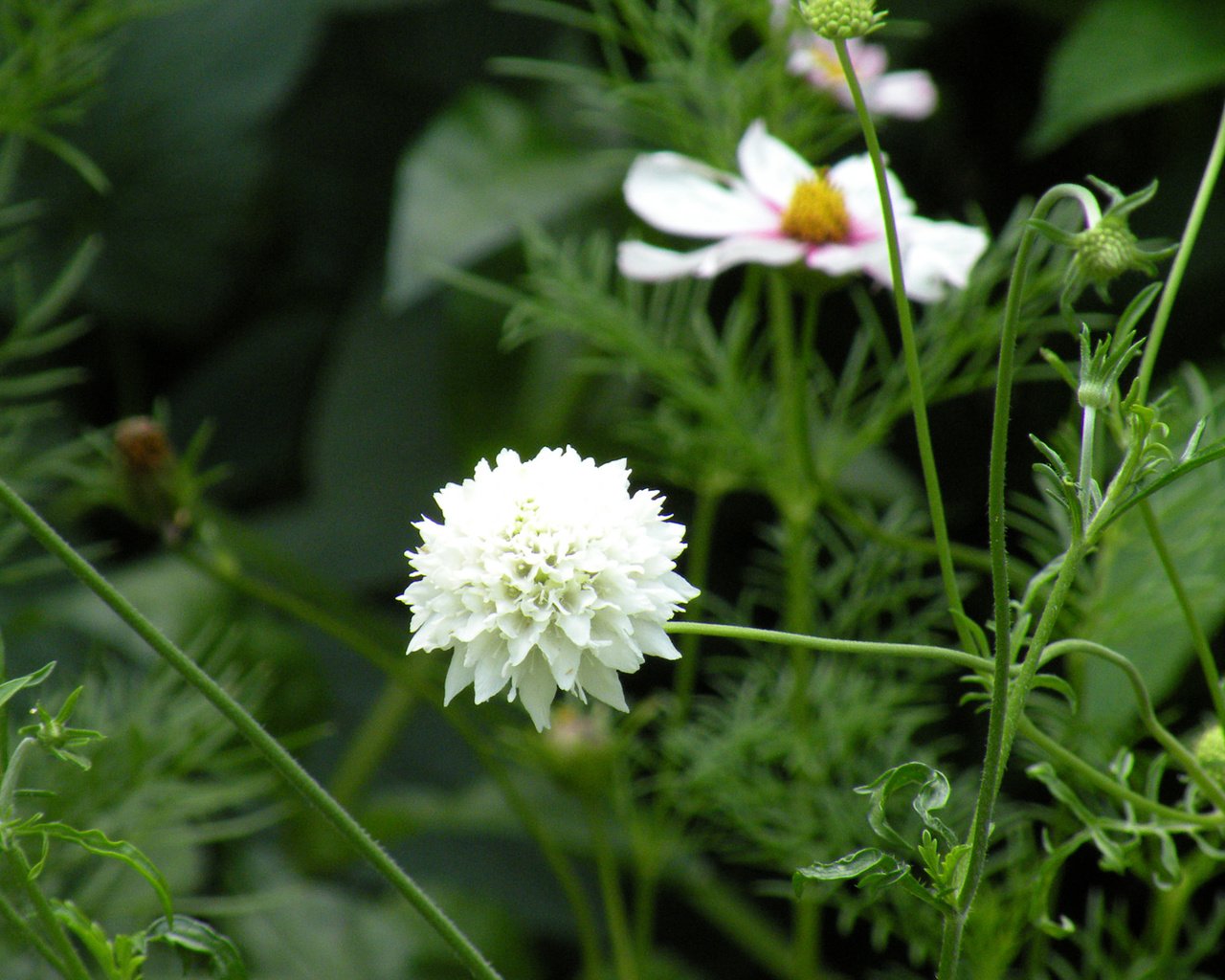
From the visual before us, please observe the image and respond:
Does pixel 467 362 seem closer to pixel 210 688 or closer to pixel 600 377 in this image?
pixel 600 377

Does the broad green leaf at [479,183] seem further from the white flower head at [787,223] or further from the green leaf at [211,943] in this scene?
the green leaf at [211,943]

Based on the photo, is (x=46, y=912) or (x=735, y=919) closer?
(x=46, y=912)

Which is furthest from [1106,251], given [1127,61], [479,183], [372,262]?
[372,262]

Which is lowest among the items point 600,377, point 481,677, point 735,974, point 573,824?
point 735,974

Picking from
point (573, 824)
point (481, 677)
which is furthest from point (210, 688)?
point (573, 824)

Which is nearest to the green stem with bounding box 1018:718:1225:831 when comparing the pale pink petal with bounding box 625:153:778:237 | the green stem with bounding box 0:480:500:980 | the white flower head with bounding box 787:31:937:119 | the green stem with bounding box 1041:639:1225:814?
the green stem with bounding box 1041:639:1225:814

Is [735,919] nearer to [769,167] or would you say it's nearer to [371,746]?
[371,746]

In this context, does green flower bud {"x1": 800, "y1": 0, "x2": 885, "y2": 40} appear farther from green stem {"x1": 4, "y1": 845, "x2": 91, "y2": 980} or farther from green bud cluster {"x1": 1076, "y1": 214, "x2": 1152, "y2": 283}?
green stem {"x1": 4, "y1": 845, "x2": 91, "y2": 980}
